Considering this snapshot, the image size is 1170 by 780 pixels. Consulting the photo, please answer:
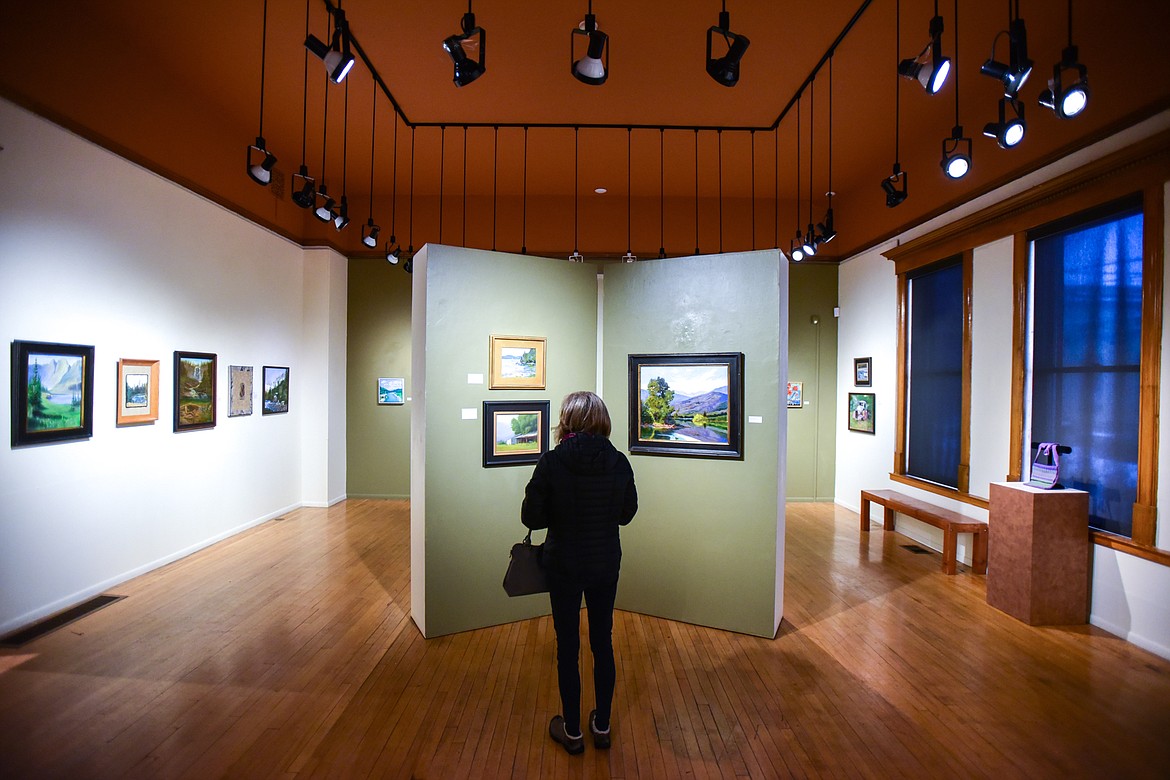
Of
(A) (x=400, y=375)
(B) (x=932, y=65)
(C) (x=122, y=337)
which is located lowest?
(A) (x=400, y=375)

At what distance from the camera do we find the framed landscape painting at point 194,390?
5.13 metres

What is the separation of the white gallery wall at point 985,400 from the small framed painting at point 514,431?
14.0 ft

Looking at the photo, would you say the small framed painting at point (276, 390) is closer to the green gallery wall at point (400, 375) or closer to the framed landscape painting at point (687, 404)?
the green gallery wall at point (400, 375)

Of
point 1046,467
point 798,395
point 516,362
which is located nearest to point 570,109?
point 516,362

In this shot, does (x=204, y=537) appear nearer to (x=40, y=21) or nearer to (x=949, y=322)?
(x=40, y=21)

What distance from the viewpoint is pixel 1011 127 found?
349 cm

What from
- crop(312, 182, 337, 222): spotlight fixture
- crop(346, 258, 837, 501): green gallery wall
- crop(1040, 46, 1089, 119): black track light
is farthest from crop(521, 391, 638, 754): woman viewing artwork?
crop(346, 258, 837, 501): green gallery wall

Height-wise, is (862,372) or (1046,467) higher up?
(862,372)

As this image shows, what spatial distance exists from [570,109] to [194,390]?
4.93 m

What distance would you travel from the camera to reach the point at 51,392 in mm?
3857

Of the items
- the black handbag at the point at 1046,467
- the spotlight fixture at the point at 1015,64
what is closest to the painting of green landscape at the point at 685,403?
the spotlight fixture at the point at 1015,64

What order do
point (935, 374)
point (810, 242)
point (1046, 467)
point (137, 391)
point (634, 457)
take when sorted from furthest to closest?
point (810, 242) → point (935, 374) → point (137, 391) → point (1046, 467) → point (634, 457)

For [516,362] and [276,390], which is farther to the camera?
[276,390]

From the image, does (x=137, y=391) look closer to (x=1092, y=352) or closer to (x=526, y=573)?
(x=526, y=573)
